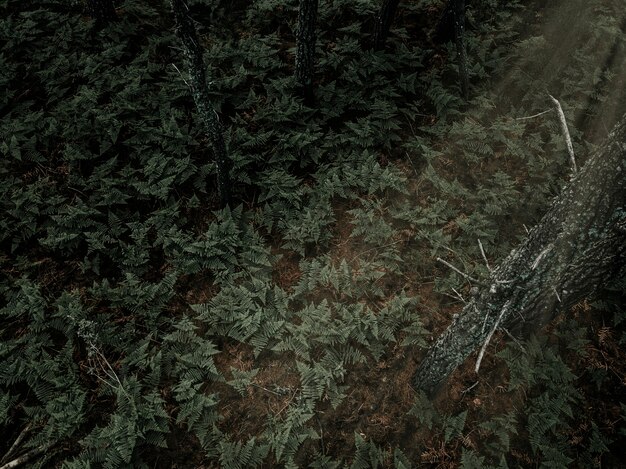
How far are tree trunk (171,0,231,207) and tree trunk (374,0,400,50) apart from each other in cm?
481

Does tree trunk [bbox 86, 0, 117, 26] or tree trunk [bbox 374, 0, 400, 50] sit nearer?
tree trunk [bbox 374, 0, 400, 50]

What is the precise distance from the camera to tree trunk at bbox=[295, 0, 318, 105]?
6.86 metres

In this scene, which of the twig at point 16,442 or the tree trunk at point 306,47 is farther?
the tree trunk at point 306,47

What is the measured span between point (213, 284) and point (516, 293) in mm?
4378

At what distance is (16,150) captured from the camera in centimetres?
701

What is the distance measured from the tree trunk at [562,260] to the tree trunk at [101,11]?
33.0ft

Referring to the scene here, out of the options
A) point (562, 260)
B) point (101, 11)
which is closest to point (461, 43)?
point (562, 260)

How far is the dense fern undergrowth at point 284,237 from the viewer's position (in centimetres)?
502

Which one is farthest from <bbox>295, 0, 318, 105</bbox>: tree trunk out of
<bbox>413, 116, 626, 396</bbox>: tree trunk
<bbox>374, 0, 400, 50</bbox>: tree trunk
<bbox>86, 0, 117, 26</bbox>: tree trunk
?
<bbox>413, 116, 626, 396</bbox>: tree trunk

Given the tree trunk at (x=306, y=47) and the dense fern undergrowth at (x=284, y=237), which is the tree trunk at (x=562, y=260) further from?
the tree trunk at (x=306, y=47)

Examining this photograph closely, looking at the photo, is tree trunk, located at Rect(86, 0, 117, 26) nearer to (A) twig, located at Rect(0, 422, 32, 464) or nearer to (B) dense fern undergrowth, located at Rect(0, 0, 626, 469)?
(B) dense fern undergrowth, located at Rect(0, 0, 626, 469)

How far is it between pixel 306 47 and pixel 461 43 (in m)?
3.19

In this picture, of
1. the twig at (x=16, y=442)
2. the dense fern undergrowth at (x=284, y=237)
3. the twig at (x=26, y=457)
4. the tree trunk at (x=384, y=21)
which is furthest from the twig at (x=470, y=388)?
the tree trunk at (x=384, y=21)

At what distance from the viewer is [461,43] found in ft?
24.4
